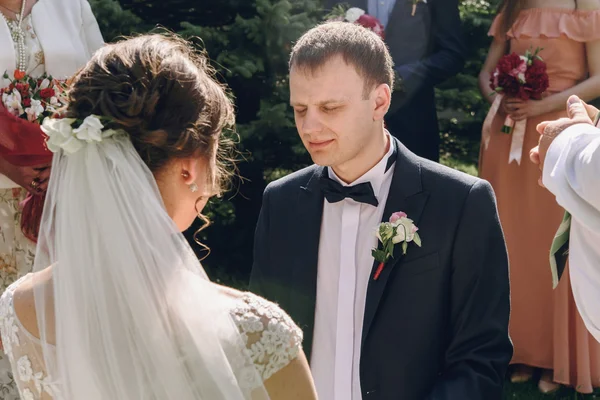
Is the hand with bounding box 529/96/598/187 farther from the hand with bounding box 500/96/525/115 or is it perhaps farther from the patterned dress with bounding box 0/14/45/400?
the patterned dress with bounding box 0/14/45/400

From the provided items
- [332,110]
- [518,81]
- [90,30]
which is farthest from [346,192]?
[518,81]

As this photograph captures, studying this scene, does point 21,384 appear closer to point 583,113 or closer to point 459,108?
point 583,113

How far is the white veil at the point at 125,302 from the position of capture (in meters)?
2.12

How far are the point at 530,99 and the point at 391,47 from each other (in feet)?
3.14

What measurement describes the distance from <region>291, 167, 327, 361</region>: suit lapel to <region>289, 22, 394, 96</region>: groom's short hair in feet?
1.44

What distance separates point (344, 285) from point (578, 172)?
0.98 metres

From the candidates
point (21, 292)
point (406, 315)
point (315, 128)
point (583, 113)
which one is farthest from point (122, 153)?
point (583, 113)

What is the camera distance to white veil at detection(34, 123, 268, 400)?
2115 mm

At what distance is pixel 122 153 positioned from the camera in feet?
7.27

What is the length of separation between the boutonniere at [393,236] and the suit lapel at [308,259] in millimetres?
274

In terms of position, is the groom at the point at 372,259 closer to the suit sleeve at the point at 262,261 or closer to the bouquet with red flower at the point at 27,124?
the suit sleeve at the point at 262,261

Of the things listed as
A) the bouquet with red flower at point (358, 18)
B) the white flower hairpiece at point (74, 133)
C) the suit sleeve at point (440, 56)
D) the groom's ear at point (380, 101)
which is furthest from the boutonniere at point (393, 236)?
the suit sleeve at point (440, 56)

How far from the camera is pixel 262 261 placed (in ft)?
11.7

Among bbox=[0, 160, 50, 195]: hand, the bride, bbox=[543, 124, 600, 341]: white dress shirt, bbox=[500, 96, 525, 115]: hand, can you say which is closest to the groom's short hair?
bbox=[543, 124, 600, 341]: white dress shirt
